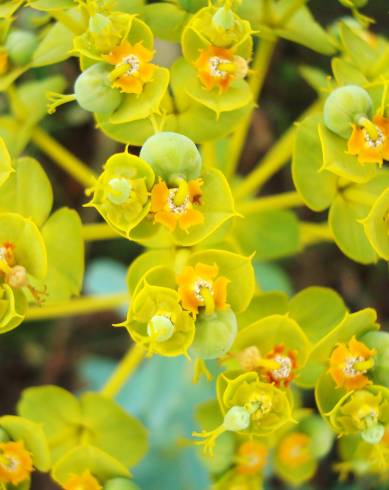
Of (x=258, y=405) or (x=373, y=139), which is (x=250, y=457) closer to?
(x=258, y=405)

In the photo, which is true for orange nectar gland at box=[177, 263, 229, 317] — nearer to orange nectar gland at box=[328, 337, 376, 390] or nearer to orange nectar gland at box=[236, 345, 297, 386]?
orange nectar gland at box=[236, 345, 297, 386]

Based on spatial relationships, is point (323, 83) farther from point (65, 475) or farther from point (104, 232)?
point (65, 475)

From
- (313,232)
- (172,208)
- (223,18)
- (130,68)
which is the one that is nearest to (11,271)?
(172,208)

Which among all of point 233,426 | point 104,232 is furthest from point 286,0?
point 233,426

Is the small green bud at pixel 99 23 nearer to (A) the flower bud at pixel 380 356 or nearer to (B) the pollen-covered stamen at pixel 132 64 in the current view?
(B) the pollen-covered stamen at pixel 132 64

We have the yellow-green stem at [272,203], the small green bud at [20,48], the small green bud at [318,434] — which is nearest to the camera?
the small green bud at [20,48]

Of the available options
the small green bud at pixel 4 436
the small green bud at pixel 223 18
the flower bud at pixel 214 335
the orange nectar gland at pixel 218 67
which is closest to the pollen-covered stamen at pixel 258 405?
the flower bud at pixel 214 335

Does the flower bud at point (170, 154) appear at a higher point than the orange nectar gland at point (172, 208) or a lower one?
higher
